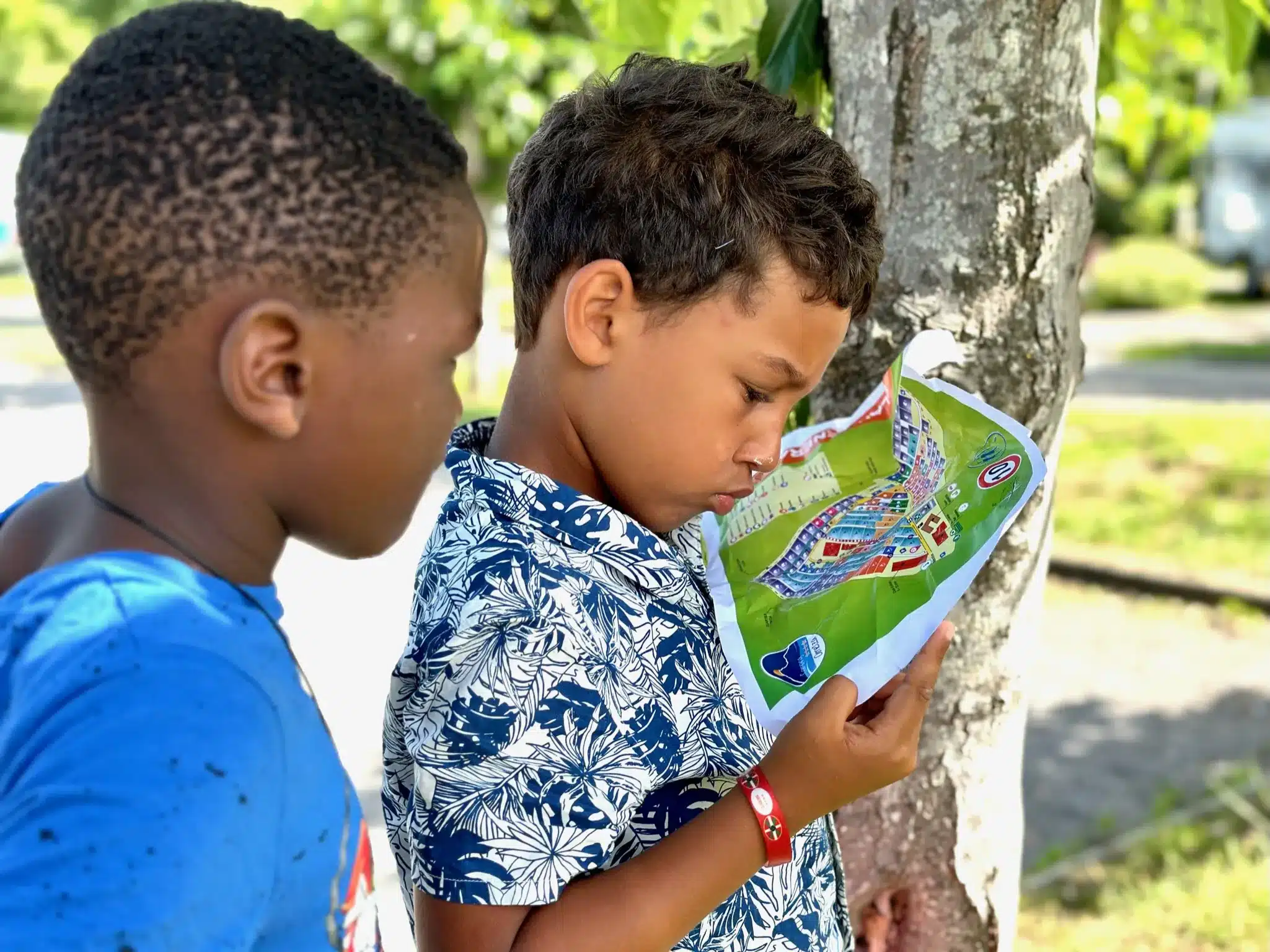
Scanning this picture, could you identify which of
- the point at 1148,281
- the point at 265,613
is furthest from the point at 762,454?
the point at 1148,281

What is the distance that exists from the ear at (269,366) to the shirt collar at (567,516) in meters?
0.40

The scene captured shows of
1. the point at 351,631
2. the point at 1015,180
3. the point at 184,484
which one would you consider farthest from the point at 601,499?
the point at 351,631

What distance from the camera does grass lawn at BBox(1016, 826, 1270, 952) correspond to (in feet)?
10.7

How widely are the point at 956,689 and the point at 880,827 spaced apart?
0.76 ft

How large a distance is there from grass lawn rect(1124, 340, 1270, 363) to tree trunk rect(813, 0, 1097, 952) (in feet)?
42.2

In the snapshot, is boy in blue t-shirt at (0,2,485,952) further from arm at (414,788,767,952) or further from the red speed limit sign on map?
the red speed limit sign on map

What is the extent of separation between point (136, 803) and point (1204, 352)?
15081mm

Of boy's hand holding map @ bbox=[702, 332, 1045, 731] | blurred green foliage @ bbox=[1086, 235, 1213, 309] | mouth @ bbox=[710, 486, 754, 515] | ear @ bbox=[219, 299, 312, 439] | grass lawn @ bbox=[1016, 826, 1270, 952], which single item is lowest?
blurred green foliage @ bbox=[1086, 235, 1213, 309]

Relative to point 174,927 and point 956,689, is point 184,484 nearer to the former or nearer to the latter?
point 174,927

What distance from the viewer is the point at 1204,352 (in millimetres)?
14406

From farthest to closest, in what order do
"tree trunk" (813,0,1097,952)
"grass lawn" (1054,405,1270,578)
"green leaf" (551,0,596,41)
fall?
"grass lawn" (1054,405,1270,578) → "green leaf" (551,0,596,41) → "tree trunk" (813,0,1097,952)

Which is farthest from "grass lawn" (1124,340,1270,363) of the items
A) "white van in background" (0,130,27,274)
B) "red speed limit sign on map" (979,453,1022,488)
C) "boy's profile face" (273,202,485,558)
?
"boy's profile face" (273,202,485,558)

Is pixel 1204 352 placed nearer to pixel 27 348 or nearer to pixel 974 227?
pixel 27 348

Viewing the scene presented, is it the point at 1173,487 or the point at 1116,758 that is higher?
the point at 1116,758
